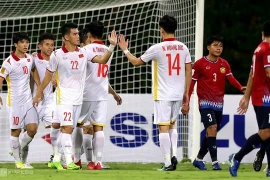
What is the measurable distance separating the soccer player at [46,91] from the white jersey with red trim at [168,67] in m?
2.14

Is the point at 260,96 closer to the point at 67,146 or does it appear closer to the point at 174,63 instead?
the point at 174,63

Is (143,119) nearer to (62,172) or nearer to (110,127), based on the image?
(110,127)

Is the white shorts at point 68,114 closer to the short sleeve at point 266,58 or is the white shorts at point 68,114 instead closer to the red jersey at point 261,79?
the red jersey at point 261,79

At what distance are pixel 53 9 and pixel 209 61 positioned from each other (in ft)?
14.0

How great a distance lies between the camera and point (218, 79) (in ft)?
54.5

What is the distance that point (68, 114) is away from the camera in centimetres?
1548

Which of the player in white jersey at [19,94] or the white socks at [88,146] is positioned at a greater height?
the player in white jersey at [19,94]

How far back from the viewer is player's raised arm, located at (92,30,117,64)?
14984mm

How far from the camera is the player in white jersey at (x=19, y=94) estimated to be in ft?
54.5

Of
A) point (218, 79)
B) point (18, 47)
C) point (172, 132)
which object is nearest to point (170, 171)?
point (172, 132)

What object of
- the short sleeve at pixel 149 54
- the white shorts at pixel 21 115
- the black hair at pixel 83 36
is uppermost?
the black hair at pixel 83 36

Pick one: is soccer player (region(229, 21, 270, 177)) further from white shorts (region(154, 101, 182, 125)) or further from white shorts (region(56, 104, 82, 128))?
white shorts (region(56, 104, 82, 128))

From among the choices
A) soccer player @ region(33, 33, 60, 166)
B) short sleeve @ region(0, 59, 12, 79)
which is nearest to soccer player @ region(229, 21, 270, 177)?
soccer player @ region(33, 33, 60, 166)

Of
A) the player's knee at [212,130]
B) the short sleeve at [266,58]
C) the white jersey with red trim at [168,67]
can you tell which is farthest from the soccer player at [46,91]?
the short sleeve at [266,58]
